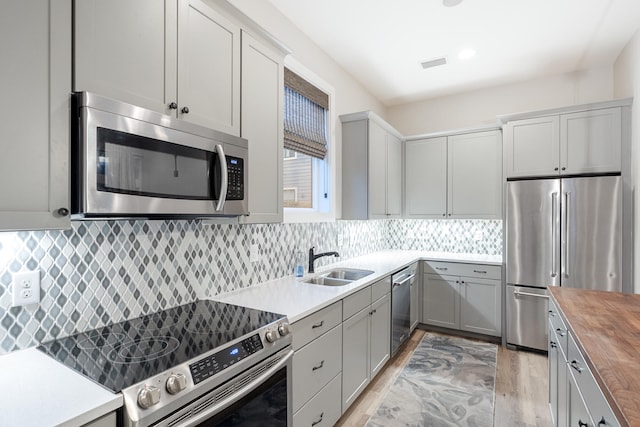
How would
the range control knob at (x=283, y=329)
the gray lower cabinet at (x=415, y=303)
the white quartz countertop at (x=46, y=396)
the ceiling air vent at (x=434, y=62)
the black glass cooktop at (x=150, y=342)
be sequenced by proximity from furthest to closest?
the gray lower cabinet at (x=415, y=303) < the ceiling air vent at (x=434, y=62) < the range control knob at (x=283, y=329) < the black glass cooktop at (x=150, y=342) < the white quartz countertop at (x=46, y=396)

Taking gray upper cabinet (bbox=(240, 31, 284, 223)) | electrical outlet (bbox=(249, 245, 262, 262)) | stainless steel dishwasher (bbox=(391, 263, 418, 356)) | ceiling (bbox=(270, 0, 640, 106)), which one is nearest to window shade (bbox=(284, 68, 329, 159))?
ceiling (bbox=(270, 0, 640, 106))

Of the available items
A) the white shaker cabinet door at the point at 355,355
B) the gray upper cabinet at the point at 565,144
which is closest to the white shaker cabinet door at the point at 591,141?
the gray upper cabinet at the point at 565,144

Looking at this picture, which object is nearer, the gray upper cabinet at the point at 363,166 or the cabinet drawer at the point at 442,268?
the gray upper cabinet at the point at 363,166

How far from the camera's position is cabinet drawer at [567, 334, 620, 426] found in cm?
104

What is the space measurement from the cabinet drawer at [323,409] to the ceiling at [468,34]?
107 inches

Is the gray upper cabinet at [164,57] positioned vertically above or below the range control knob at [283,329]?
above

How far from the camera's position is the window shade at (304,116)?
272cm

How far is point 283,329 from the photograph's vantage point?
1.56 m

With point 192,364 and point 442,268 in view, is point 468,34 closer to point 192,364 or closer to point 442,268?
point 442,268

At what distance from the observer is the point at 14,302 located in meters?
1.22

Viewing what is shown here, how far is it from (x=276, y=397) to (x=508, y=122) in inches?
137

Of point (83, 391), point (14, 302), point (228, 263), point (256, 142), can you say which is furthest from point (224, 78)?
point (83, 391)

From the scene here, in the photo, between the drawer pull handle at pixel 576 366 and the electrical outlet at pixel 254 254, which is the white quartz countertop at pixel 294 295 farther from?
the drawer pull handle at pixel 576 366

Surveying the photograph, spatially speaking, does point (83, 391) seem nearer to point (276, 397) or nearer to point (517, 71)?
point (276, 397)
